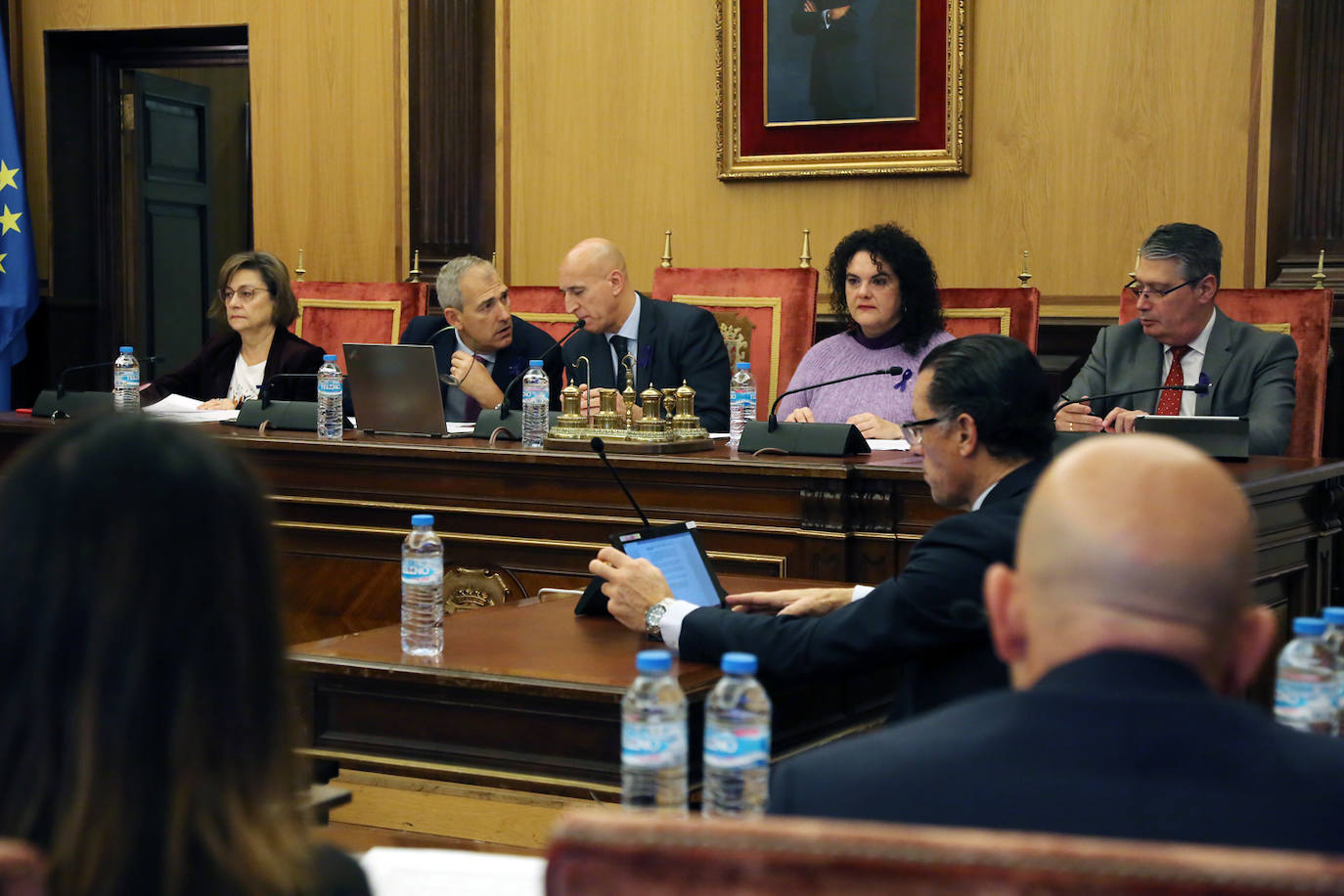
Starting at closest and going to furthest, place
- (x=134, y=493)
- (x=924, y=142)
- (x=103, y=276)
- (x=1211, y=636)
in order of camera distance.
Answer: (x=134, y=493) < (x=1211, y=636) < (x=924, y=142) < (x=103, y=276)

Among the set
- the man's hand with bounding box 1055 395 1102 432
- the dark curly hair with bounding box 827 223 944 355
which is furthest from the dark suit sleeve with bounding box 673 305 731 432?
the man's hand with bounding box 1055 395 1102 432

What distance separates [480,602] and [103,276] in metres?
4.41

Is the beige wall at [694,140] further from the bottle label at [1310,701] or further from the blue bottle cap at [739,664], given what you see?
the blue bottle cap at [739,664]

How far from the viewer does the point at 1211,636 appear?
1.01m

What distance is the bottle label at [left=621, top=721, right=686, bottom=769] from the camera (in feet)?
5.46

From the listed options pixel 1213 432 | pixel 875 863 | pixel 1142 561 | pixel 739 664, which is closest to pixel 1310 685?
pixel 739 664

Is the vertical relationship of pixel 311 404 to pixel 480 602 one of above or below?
above

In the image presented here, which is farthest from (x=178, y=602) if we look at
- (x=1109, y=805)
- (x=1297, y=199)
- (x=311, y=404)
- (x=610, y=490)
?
(x=1297, y=199)

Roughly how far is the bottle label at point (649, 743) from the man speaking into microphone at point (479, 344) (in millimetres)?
3261

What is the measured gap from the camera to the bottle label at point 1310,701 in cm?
166

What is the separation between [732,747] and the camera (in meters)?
1.69

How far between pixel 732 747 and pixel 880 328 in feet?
10.3

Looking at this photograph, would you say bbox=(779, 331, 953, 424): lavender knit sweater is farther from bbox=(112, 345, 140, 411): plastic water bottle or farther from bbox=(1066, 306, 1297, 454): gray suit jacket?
bbox=(112, 345, 140, 411): plastic water bottle

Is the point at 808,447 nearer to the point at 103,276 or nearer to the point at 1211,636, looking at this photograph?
the point at 1211,636
